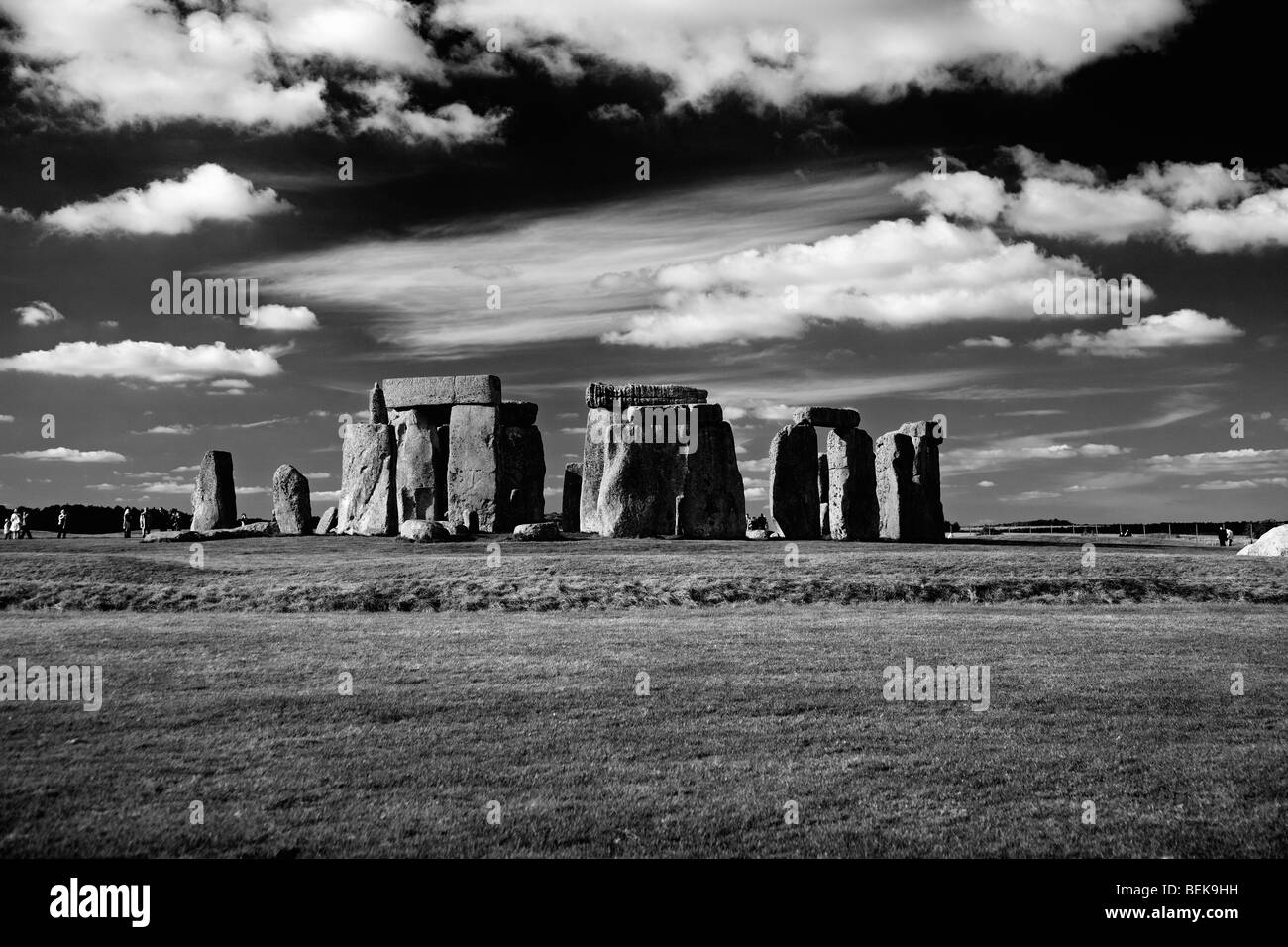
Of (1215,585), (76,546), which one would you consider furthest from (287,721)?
(76,546)

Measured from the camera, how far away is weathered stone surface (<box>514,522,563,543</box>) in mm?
28266

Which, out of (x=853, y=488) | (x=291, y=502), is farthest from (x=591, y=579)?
(x=291, y=502)

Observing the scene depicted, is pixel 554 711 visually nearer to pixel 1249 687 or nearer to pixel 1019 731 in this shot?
pixel 1019 731

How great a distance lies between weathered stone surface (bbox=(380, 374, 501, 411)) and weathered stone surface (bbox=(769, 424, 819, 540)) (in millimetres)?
8678

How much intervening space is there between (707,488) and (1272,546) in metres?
15.2

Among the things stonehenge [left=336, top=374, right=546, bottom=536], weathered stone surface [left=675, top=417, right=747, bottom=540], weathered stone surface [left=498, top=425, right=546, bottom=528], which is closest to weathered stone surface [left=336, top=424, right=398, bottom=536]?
stonehenge [left=336, top=374, right=546, bottom=536]

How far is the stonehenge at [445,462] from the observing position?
3225 cm

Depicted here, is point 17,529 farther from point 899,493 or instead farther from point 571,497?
point 899,493

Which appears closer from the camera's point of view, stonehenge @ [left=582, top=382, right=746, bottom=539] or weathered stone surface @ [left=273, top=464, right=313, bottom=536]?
stonehenge @ [left=582, top=382, right=746, bottom=539]

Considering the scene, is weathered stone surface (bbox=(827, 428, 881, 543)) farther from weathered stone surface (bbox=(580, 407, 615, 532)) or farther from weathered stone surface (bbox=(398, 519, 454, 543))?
weathered stone surface (bbox=(398, 519, 454, 543))

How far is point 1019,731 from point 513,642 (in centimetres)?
729

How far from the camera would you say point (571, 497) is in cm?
3556

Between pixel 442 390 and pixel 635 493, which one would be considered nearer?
pixel 635 493

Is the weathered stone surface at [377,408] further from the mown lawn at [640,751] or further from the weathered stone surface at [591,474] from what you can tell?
the mown lawn at [640,751]
